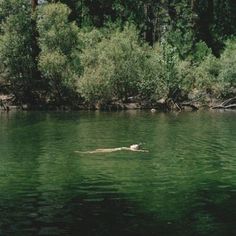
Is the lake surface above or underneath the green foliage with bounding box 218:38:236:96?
underneath

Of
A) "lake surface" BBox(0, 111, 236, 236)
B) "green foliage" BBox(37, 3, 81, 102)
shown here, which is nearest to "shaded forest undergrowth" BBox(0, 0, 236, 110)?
"green foliage" BBox(37, 3, 81, 102)

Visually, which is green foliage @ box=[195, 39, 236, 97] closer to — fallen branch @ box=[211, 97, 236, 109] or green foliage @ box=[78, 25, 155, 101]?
fallen branch @ box=[211, 97, 236, 109]

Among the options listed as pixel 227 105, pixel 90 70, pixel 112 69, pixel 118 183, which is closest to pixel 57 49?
pixel 90 70

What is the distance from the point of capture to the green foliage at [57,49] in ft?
319

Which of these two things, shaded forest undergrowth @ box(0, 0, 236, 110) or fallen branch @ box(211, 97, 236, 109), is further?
fallen branch @ box(211, 97, 236, 109)

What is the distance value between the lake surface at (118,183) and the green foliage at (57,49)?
3525 centimetres

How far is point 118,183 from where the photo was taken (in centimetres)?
3241

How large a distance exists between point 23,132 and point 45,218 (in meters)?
37.9

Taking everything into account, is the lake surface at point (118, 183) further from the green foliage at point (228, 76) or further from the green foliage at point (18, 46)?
the green foliage at point (228, 76)

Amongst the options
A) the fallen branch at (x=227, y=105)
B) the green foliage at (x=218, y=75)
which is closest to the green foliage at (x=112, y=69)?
the green foliage at (x=218, y=75)

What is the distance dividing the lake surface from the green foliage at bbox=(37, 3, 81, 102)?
1388 inches

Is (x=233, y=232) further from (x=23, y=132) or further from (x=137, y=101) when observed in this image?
(x=137, y=101)

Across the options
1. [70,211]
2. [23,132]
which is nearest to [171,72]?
[23,132]

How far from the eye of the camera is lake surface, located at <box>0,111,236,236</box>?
77.2 ft
